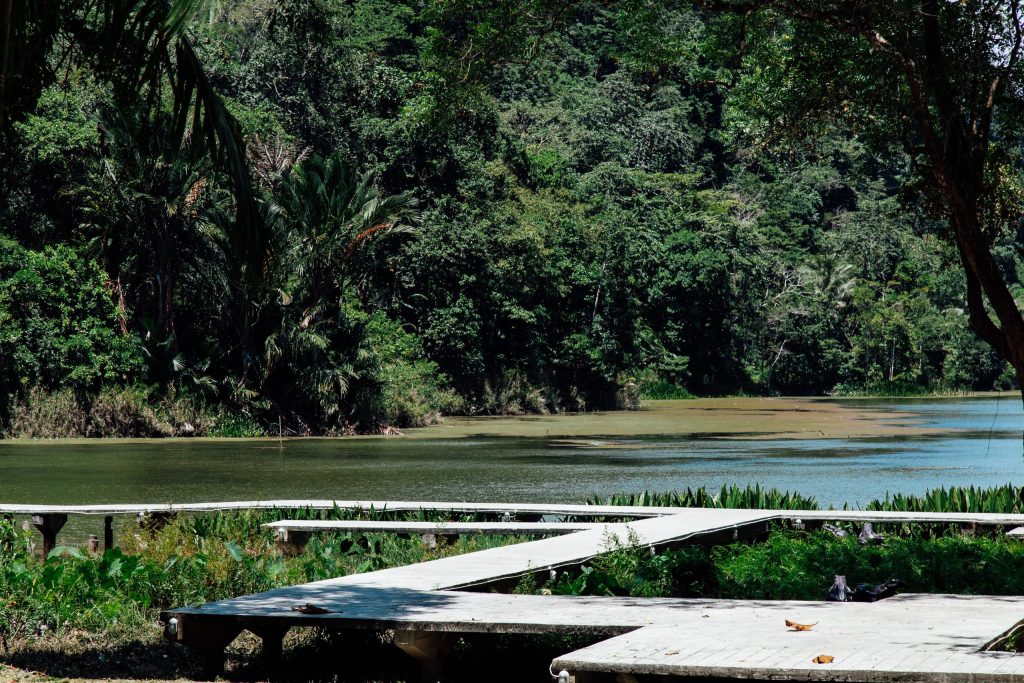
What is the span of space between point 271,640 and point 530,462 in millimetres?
17466

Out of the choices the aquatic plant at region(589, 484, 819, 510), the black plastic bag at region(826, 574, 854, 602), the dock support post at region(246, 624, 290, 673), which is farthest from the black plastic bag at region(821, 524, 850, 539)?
the dock support post at region(246, 624, 290, 673)

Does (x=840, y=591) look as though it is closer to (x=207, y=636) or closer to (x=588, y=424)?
(x=207, y=636)

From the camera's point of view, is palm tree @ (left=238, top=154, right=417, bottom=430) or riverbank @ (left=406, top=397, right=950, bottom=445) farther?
riverbank @ (left=406, top=397, right=950, bottom=445)

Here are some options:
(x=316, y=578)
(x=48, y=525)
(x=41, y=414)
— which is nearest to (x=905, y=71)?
(x=316, y=578)

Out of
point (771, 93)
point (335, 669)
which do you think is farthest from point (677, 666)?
point (771, 93)

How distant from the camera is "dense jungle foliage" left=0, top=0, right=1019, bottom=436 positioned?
29828 millimetres

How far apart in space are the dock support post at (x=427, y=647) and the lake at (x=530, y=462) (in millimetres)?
11097

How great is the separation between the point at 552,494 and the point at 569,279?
24.8 metres

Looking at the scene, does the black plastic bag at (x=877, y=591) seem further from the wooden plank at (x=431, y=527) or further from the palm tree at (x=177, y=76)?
the palm tree at (x=177, y=76)

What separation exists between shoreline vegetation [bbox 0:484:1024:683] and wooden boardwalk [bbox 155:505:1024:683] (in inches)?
13.7

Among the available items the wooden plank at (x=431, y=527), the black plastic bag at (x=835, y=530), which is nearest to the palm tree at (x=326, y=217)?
the wooden plank at (x=431, y=527)

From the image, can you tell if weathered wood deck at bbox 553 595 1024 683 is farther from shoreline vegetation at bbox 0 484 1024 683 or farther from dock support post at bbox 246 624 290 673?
dock support post at bbox 246 624 290 673

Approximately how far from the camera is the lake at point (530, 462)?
19.5m

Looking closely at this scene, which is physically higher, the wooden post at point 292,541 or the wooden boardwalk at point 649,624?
the wooden boardwalk at point 649,624
